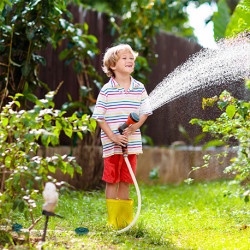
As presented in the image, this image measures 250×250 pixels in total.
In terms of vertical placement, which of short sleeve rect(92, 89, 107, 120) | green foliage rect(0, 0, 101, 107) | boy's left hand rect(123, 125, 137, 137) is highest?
green foliage rect(0, 0, 101, 107)

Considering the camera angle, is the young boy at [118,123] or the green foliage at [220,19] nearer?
the young boy at [118,123]

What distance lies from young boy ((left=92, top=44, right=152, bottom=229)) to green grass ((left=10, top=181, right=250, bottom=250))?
5.7 inches

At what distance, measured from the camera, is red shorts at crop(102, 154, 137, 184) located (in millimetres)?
2715

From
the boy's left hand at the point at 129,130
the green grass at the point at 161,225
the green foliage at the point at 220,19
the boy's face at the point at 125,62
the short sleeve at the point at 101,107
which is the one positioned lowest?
the green grass at the point at 161,225

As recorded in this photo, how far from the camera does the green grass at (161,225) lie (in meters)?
2.35

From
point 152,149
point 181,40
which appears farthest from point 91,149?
point 181,40

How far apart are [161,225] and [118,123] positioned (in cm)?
74

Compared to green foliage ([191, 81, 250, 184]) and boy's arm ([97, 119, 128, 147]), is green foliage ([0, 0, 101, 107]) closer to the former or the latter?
boy's arm ([97, 119, 128, 147])

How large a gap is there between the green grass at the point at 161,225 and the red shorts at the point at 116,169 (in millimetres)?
299

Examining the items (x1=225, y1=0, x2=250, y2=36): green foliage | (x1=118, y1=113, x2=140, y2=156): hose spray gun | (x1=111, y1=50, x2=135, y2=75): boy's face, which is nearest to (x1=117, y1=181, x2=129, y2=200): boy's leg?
(x1=118, y1=113, x2=140, y2=156): hose spray gun

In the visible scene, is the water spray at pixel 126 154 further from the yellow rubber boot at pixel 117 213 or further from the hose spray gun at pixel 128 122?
the yellow rubber boot at pixel 117 213

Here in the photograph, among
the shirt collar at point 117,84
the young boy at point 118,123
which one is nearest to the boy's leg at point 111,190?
the young boy at point 118,123

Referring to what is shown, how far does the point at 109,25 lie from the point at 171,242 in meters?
3.27

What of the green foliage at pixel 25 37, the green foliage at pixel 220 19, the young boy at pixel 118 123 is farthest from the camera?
the green foliage at pixel 220 19
